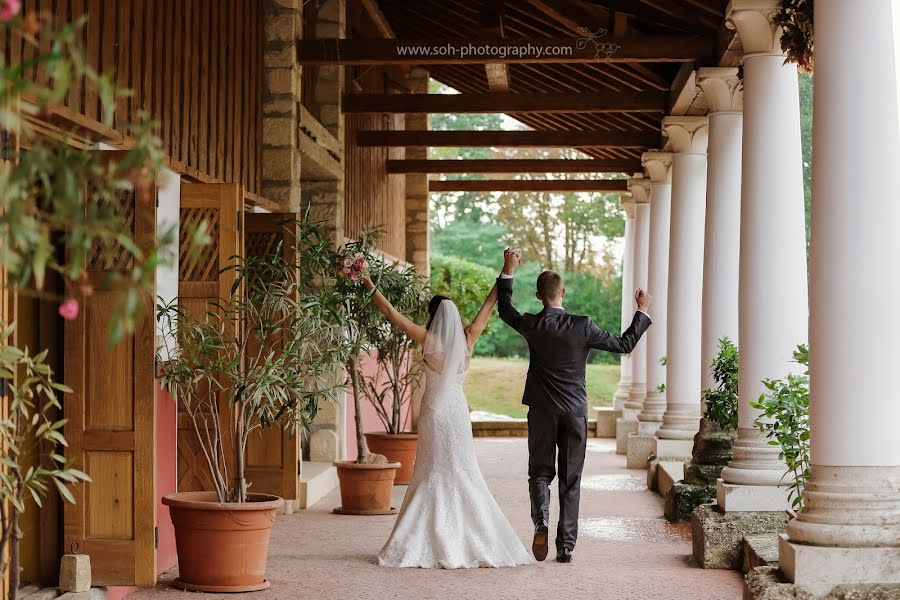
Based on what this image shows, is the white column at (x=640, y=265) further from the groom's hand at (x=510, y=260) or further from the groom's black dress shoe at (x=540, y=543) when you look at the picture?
the groom's hand at (x=510, y=260)

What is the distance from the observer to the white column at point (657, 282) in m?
12.8

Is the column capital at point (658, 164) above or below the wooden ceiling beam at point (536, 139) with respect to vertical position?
below

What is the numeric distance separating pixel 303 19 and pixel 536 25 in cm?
308

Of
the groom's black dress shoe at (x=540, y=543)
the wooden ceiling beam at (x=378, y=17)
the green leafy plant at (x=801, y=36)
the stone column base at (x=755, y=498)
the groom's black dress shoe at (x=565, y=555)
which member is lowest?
the groom's black dress shoe at (x=565, y=555)

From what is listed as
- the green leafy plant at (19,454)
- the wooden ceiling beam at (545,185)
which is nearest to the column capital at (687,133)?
the wooden ceiling beam at (545,185)

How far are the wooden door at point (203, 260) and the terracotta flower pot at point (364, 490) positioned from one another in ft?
5.37

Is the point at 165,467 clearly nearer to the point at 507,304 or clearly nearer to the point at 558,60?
the point at 507,304

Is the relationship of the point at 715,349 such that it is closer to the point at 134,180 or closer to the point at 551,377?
the point at 551,377

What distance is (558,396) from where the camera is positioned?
6203 mm

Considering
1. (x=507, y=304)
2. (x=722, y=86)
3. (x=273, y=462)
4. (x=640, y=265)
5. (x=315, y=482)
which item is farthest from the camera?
(x=640, y=265)

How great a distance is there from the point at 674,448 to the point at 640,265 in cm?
553

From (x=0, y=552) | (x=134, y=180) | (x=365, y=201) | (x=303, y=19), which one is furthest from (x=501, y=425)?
(x=134, y=180)

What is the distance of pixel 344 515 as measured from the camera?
852 cm

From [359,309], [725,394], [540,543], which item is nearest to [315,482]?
[359,309]
